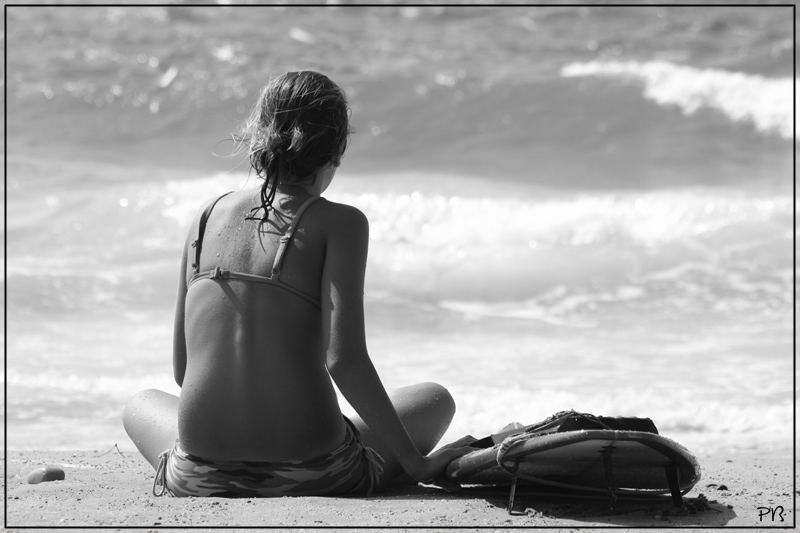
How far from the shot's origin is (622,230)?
940cm

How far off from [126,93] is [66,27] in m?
2.85

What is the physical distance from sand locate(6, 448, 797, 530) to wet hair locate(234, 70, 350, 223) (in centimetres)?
73

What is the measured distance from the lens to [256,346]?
9.13ft

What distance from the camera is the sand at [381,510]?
8.93 feet

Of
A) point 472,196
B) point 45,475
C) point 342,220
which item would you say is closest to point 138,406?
point 45,475

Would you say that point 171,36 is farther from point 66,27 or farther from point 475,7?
point 475,7

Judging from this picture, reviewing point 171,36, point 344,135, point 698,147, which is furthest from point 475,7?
point 344,135

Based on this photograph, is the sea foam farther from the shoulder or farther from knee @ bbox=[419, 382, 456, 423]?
the shoulder

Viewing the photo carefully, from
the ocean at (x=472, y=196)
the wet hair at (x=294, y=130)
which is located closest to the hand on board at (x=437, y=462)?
the wet hair at (x=294, y=130)

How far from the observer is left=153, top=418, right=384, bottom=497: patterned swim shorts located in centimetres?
289

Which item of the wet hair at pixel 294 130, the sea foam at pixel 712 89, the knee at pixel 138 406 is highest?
the sea foam at pixel 712 89

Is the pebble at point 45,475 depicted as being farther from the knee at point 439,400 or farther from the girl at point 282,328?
the knee at point 439,400

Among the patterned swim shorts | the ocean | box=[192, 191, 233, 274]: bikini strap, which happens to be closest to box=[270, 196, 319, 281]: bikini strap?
box=[192, 191, 233, 274]: bikini strap

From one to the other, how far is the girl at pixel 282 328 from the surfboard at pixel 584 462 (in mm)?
144
